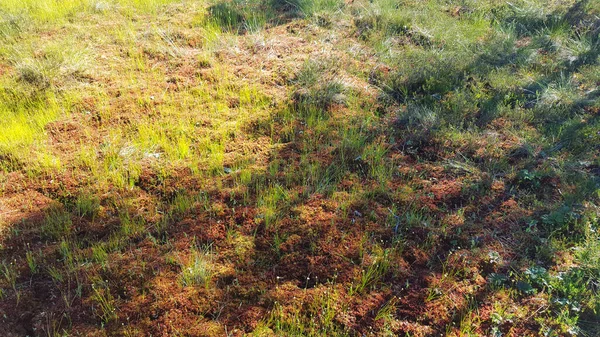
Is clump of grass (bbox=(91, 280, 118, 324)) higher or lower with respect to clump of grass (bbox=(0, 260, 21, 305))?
lower

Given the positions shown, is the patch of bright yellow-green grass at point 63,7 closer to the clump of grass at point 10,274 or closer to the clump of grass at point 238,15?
the clump of grass at point 238,15

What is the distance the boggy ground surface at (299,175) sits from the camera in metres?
3.35

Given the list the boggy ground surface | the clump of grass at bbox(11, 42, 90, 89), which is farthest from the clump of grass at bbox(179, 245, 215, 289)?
the clump of grass at bbox(11, 42, 90, 89)

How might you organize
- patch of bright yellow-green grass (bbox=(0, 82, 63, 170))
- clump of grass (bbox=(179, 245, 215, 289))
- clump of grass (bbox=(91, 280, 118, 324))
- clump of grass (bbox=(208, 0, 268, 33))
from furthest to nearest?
clump of grass (bbox=(208, 0, 268, 33)) < patch of bright yellow-green grass (bbox=(0, 82, 63, 170)) < clump of grass (bbox=(179, 245, 215, 289)) < clump of grass (bbox=(91, 280, 118, 324))

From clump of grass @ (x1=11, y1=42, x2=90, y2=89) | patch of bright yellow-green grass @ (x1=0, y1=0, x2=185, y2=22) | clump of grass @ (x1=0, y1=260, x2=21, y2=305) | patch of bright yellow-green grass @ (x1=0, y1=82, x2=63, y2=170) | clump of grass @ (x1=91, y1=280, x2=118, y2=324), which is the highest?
patch of bright yellow-green grass @ (x1=0, y1=0, x2=185, y2=22)

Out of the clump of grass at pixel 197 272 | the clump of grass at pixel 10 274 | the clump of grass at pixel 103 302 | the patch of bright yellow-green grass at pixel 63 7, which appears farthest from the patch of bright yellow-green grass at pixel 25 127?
the patch of bright yellow-green grass at pixel 63 7

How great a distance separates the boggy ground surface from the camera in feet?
11.0

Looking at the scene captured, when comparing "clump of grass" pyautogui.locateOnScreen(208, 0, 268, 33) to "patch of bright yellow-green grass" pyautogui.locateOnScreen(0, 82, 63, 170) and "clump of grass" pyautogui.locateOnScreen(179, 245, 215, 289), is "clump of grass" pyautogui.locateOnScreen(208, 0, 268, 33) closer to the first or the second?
"patch of bright yellow-green grass" pyautogui.locateOnScreen(0, 82, 63, 170)

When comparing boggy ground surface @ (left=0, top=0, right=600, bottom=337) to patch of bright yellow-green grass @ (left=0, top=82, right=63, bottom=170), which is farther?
patch of bright yellow-green grass @ (left=0, top=82, right=63, bottom=170)

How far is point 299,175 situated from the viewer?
4.57 m

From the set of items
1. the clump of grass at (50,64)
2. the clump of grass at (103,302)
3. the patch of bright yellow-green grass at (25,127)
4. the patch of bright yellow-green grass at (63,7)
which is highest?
the patch of bright yellow-green grass at (63,7)

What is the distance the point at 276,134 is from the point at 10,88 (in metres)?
3.34

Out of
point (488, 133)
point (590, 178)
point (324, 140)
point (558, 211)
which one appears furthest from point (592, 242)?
point (324, 140)

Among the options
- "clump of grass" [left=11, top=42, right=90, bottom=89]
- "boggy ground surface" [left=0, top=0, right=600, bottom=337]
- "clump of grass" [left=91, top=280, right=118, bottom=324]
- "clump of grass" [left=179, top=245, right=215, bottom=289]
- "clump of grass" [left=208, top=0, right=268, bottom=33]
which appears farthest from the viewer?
"clump of grass" [left=208, top=0, right=268, bottom=33]
